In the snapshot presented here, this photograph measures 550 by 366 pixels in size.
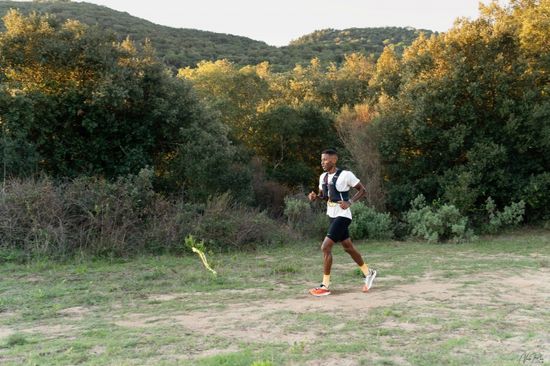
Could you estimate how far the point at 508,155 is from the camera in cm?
1723

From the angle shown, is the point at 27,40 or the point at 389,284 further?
the point at 27,40

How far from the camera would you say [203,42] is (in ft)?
173

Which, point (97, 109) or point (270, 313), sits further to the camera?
point (97, 109)

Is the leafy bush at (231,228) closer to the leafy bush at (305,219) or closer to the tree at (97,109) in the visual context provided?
the leafy bush at (305,219)

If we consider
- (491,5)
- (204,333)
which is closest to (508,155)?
(491,5)

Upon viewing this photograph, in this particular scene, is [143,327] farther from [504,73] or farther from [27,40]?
[504,73]

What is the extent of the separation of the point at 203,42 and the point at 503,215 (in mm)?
42702

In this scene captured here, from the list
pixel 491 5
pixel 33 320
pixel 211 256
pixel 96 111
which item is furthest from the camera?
pixel 491 5

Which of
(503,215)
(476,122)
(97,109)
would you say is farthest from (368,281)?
(476,122)

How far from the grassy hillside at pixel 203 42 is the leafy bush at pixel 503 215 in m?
28.6

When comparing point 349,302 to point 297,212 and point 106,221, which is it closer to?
point 106,221

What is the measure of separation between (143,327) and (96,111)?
1052 cm

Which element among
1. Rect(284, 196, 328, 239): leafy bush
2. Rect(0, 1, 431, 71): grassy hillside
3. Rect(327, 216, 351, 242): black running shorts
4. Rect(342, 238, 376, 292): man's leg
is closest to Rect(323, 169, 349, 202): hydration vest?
Rect(327, 216, 351, 242): black running shorts

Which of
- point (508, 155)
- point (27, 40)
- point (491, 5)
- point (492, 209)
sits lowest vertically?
point (492, 209)
